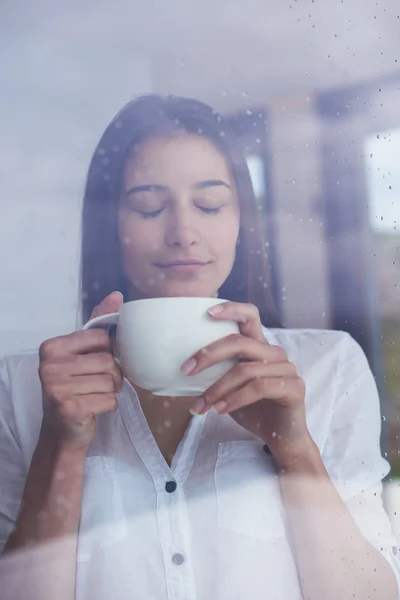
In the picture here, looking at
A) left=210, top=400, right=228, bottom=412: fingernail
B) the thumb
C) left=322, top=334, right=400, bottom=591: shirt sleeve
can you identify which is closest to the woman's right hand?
the thumb

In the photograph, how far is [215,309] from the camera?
800 mm

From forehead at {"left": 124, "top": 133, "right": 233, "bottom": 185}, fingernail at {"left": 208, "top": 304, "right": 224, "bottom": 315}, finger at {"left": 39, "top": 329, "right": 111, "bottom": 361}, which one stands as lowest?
finger at {"left": 39, "top": 329, "right": 111, "bottom": 361}

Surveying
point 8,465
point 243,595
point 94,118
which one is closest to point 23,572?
point 8,465

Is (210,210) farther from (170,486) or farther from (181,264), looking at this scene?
(170,486)

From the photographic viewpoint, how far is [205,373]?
0.79 metres

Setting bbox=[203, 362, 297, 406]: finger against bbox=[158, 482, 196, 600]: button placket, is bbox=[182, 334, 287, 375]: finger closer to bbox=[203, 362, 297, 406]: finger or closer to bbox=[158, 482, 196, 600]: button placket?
bbox=[203, 362, 297, 406]: finger

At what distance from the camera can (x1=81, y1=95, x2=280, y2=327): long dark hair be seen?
2.61 ft

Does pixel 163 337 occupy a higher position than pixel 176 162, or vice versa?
pixel 176 162

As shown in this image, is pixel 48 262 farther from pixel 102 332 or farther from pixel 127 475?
pixel 127 475

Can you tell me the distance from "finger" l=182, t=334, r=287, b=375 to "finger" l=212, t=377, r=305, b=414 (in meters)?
0.03

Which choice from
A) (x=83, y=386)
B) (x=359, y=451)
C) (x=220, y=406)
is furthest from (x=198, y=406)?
(x=359, y=451)

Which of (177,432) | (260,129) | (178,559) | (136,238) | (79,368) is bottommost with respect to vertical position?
(178,559)

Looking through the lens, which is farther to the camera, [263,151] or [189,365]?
[263,151]

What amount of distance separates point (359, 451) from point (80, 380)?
1.17 ft
